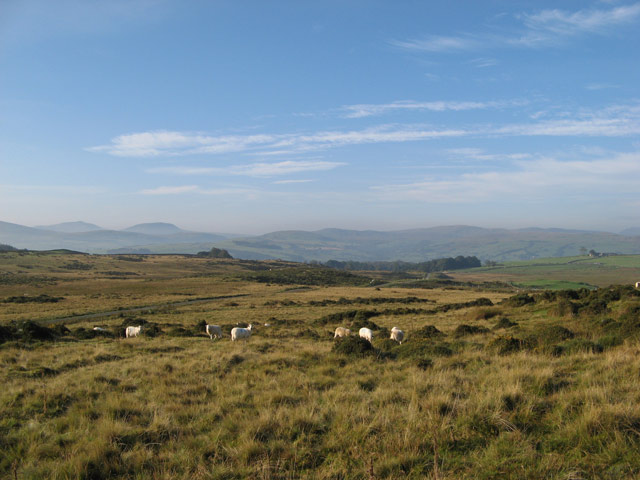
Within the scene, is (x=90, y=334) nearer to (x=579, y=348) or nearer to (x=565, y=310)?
(x=579, y=348)

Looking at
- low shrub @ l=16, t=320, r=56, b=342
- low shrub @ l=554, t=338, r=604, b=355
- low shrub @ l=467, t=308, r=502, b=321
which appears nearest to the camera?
low shrub @ l=554, t=338, r=604, b=355

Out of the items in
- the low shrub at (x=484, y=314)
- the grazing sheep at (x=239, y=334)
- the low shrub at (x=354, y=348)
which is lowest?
the low shrub at (x=484, y=314)


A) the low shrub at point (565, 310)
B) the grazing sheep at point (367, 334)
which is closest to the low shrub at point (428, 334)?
the grazing sheep at point (367, 334)

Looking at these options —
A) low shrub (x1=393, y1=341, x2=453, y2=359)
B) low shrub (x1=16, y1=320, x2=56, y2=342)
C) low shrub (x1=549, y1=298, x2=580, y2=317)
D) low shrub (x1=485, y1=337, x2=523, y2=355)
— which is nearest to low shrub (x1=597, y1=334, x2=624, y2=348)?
low shrub (x1=485, y1=337, x2=523, y2=355)

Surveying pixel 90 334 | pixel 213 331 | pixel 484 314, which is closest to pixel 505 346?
pixel 213 331

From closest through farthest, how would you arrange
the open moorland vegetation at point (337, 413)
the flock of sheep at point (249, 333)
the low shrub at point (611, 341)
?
1. the open moorland vegetation at point (337, 413)
2. the low shrub at point (611, 341)
3. the flock of sheep at point (249, 333)

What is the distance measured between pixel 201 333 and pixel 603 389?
21830mm

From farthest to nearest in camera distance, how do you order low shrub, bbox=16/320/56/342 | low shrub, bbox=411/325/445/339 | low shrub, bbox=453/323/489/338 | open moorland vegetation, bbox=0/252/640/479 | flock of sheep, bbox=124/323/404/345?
low shrub, bbox=411/325/445/339
low shrub, bbox=16/320/56/342
low shrub, bbox=453/323/489/338
flock of sheep, bbox=124/323/404/345
open moorland vegetation, bbox=0/252/640/479

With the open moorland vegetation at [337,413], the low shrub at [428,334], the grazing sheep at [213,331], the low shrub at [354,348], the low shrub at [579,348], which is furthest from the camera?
the grazing sheep at [213,331]

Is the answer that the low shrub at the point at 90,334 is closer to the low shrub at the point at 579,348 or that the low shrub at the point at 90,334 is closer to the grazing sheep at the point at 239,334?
the grazing sheep at the point at 239,334

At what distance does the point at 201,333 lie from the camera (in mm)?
23453

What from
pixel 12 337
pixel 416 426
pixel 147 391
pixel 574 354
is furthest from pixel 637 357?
pixel 12 337

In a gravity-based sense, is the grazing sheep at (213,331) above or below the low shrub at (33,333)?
below

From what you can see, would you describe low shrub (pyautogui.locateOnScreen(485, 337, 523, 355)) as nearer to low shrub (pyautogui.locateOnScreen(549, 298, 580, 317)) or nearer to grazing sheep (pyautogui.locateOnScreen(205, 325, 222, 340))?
low shrub (pyautogui.locateOnScreen(549, 298, 580, 317))
